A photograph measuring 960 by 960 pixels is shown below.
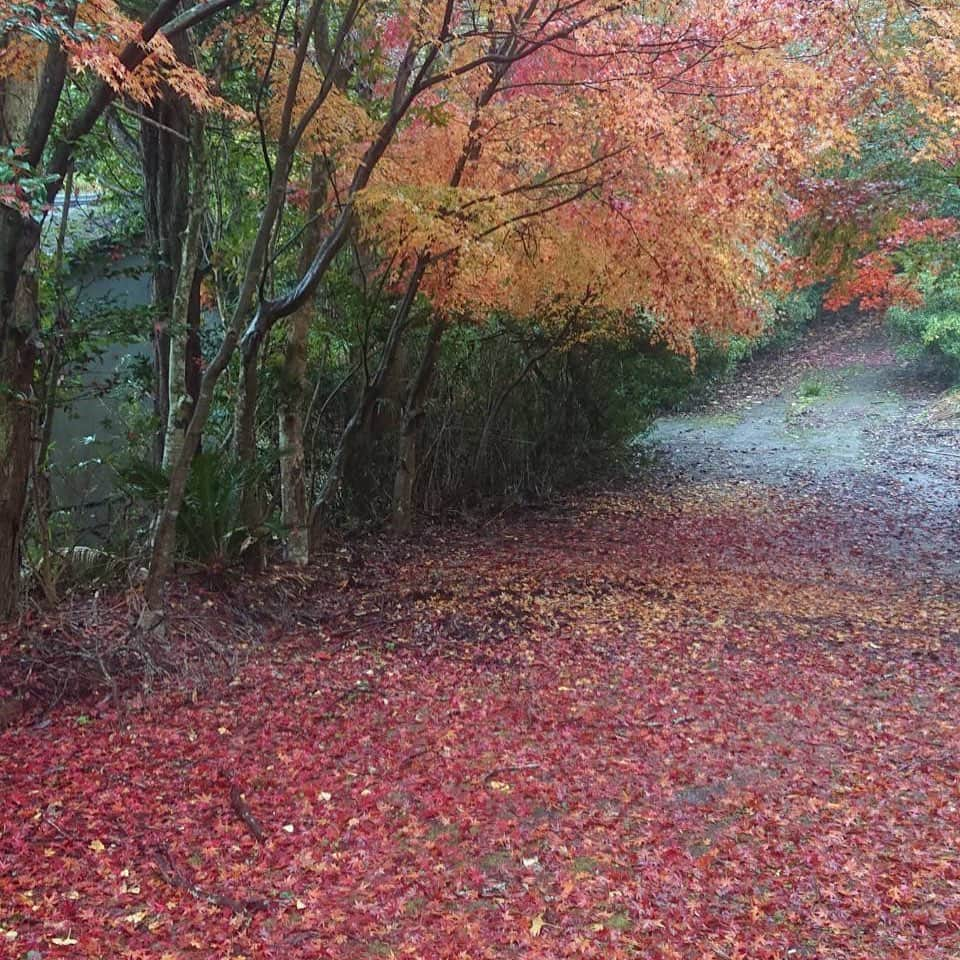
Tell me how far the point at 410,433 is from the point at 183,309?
3180 mm

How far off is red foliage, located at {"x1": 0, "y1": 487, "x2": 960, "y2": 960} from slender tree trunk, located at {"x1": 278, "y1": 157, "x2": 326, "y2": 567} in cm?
85

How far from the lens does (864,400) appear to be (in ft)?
73.6

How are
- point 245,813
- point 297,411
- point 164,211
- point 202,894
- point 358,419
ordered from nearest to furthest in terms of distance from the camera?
point 202,894 < point 245,813 < point 164,211 < point 297,411 < point 358,419

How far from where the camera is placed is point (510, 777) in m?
4.14

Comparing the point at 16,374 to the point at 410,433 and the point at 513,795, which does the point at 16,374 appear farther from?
the point at 410,433

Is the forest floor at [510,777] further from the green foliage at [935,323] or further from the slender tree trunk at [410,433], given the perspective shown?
the green foliage at [935,323]

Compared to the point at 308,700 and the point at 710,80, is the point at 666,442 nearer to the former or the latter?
the point at 710,80

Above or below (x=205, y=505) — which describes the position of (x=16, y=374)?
above

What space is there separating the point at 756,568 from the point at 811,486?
217 inches

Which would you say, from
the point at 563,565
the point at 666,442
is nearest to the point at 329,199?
the point at 563,565

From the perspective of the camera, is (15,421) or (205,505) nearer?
(15,421)

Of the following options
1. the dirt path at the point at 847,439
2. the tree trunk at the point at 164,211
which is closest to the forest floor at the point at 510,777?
the tree trunk at the point at 164,211

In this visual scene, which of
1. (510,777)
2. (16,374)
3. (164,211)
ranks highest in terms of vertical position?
(164,211)

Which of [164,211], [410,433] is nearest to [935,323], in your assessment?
[410,433]
